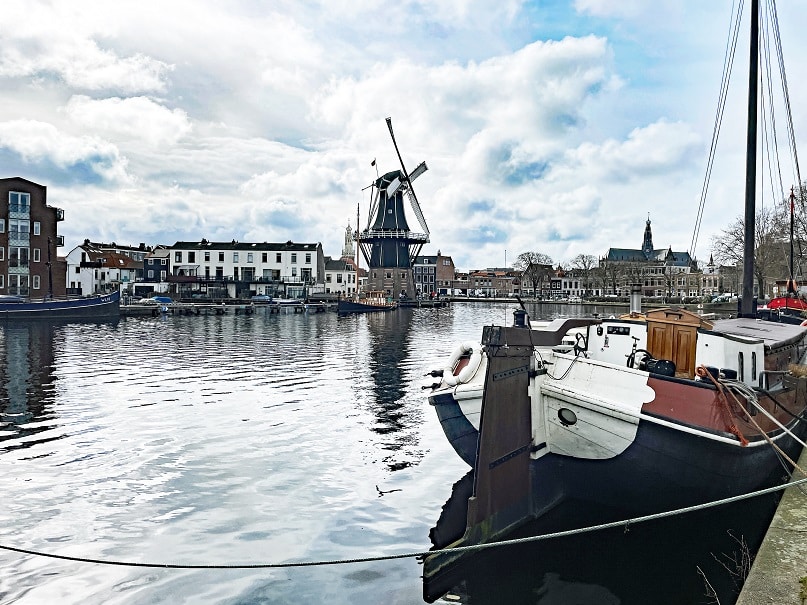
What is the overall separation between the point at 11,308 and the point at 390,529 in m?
64.3

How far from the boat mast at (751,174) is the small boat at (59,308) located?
215ft

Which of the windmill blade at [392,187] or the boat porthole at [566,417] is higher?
the windmill blade at [392,187]

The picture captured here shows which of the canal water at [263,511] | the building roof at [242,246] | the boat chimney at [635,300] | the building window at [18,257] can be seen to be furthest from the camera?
the building roof at [242,246]

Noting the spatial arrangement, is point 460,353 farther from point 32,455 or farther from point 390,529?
point 32,455

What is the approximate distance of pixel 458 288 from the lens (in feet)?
642

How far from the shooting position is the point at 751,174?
57.3ft

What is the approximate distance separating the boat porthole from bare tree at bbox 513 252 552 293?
149m

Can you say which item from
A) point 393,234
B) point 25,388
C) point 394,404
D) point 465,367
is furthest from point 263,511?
point 393,234

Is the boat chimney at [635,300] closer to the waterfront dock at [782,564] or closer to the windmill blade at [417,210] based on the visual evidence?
the waterfront dock at [782,564]

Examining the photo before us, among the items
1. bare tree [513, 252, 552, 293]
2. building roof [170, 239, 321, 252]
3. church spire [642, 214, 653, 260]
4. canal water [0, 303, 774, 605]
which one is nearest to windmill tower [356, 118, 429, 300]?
building roof [170, 239, 321, 252]

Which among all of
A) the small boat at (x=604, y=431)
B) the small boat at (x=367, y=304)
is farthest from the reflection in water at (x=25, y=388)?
the small boat at (x=367, y=304)

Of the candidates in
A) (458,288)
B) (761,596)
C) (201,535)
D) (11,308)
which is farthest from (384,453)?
(458,288)

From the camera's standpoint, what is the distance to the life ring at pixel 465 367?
1024 centimetres

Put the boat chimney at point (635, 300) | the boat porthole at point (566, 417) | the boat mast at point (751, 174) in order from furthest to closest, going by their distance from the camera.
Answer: the boat mast at point (751, 174)
the boat chimney at point (635, 300)
the boat porthole at point (566, 417)
